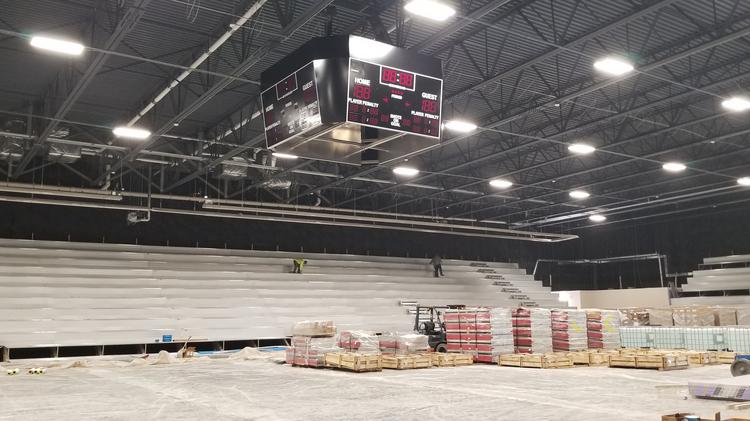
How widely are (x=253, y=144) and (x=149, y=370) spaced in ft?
22.2

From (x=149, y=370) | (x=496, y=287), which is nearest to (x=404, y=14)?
(x=149, y=370)

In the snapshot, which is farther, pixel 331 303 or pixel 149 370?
pixel 331 303

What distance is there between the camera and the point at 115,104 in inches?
646

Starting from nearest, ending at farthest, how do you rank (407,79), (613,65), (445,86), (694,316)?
(407,79) < (613,65) < (445,86) < (694,316)

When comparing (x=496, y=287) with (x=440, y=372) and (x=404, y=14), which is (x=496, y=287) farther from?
(x=404, y=14)

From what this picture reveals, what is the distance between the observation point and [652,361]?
15.0 m

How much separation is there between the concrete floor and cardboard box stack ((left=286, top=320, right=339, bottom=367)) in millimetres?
1038

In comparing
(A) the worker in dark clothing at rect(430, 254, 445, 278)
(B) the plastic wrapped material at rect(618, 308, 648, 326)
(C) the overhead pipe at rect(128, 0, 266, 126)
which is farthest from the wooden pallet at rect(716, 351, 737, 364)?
(A) the worker in dark clothing at rect(430, 254, 445, 278)

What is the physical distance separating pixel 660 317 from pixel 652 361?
1190cm

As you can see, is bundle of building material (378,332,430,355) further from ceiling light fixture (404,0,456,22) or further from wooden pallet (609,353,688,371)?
ceiling light fixture (404,0,456,22)

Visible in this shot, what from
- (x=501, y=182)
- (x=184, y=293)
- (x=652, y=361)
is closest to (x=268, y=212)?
(x=184, y=293)

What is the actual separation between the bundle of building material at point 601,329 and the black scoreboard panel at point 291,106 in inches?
526

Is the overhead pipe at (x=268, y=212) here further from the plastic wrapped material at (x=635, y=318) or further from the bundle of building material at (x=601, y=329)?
the bundle of building material at (x=601, y=329)

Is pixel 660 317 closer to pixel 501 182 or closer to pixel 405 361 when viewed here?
pixel 501 182
